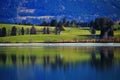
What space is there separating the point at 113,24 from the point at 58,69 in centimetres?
5105

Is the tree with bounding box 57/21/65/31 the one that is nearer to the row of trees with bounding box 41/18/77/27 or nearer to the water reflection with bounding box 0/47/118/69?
the row of trees with bounding box 41/18/77/27

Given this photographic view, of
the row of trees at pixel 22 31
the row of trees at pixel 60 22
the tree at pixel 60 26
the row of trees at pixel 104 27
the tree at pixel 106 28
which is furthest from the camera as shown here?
the row of trees at pixel 60 22

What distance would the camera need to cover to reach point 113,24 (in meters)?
76.6

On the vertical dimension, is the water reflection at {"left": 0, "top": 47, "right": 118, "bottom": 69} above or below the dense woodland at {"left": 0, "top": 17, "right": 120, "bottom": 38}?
below

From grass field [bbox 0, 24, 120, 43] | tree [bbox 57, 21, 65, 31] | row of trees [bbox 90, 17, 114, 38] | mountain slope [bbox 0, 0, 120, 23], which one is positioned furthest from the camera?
mountain slope [bbox 0, 0, 120, 23]

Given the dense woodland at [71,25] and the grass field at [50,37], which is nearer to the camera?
the grass field at [50,37]

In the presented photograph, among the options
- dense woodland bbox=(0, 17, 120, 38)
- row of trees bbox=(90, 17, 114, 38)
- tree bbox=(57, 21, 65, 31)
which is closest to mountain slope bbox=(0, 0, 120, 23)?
dense woodland bbox=(0, 17, 120, 38)

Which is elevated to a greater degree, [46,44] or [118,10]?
[118,10]

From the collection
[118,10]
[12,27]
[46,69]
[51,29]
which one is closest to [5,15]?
[12,27]

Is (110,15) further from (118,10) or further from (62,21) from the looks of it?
(62,21)

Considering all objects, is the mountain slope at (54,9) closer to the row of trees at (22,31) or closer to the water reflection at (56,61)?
the row of trees at (22,31)

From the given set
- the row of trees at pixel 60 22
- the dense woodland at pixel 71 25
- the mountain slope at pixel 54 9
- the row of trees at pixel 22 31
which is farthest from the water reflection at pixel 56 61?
the mountain slope at pixel 54 9

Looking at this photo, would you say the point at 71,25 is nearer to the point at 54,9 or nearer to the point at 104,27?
the point at 104,27

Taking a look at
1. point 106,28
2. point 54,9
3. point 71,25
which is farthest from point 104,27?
point 54,9
